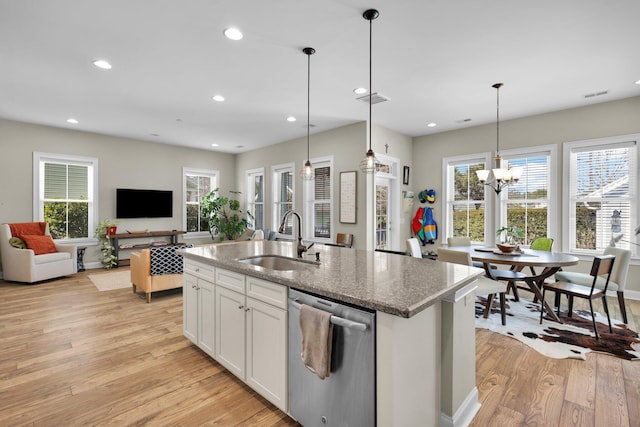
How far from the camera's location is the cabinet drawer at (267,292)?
1848mm

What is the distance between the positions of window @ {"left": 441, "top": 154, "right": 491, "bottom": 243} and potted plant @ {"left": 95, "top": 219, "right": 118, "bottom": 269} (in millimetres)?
6898

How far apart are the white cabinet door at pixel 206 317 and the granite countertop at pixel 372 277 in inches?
9.4

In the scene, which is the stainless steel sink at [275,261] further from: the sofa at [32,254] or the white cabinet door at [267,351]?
the sofa at [32,254]

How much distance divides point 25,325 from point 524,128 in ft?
24.5

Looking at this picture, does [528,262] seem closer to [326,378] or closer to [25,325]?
[326,378]

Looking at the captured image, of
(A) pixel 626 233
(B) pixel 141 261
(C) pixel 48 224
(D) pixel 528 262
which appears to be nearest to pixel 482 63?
(D) pixel 528 262

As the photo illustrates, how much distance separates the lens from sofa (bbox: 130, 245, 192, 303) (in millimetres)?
4230

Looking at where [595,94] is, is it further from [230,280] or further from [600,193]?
[230,280]

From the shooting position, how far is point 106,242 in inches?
259

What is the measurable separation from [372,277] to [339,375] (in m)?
0.56

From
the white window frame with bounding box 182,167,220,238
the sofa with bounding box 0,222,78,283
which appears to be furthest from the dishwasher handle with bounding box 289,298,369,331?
the white window frame with bounding box 182,167,220,238

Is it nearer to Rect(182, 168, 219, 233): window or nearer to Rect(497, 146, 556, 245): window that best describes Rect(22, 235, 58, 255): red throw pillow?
Rect(182, 168, 219, 233): window

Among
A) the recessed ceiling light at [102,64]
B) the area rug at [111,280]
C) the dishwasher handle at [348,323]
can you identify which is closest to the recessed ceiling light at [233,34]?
the recessed ceiling light at [102,64]

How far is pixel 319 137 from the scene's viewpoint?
6.31 m
